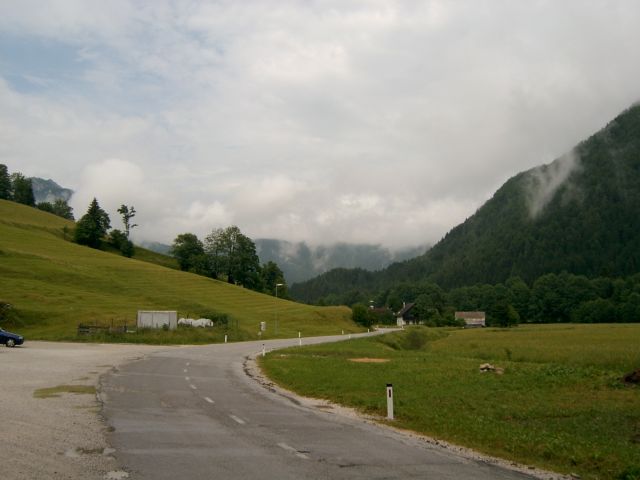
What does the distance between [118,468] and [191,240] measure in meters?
160

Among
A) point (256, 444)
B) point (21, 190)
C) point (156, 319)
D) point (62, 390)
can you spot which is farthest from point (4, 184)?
point (256, 444)

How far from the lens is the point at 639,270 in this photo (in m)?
193

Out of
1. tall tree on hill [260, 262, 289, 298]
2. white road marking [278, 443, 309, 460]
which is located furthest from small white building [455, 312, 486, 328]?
white road marking [278, 443, 309, 460]

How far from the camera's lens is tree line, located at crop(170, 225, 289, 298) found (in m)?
163

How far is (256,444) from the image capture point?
12.1 metres

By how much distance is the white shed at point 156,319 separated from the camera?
225ft

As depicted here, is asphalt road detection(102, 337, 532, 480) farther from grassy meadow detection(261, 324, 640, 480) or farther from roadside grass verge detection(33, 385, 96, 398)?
grassy meadow detection(261, 324, 640, 480)

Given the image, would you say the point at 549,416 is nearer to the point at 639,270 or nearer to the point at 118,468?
the point at 118,468

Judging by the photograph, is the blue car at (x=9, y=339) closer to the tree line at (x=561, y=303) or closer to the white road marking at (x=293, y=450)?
the white road marking at (x=293, y=450)

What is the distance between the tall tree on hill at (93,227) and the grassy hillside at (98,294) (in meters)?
4.85

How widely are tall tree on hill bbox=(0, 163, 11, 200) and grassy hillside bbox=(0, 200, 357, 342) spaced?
4180 cm

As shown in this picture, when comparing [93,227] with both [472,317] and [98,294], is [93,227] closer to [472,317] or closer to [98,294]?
[98,294]

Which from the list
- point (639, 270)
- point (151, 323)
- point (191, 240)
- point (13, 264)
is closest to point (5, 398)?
point (151, 323)

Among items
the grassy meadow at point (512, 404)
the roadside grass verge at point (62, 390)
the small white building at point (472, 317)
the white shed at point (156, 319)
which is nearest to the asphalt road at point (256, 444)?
the roadside grass verge at point (62, 390)
